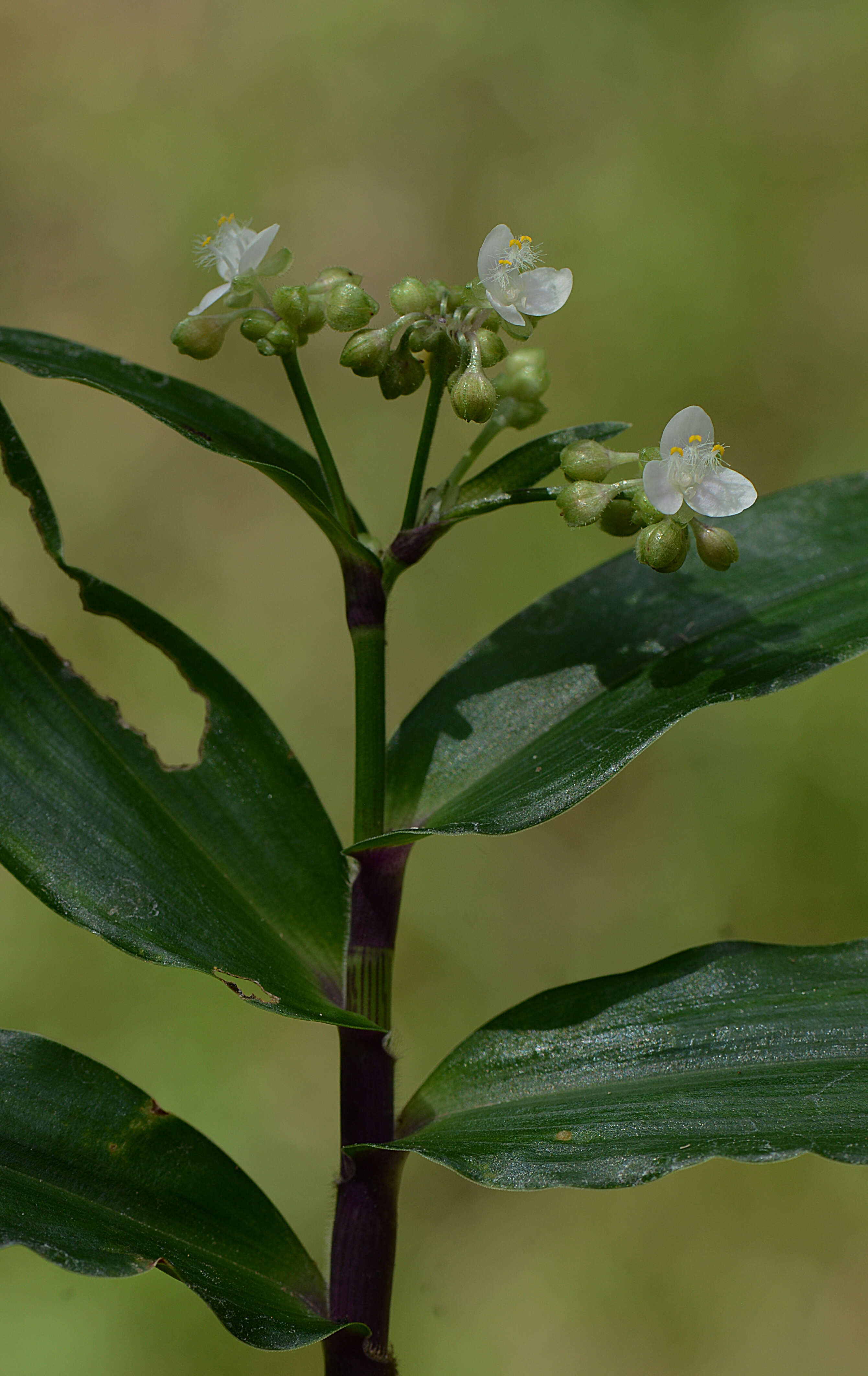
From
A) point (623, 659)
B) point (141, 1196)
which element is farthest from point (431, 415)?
point (141, 1196)

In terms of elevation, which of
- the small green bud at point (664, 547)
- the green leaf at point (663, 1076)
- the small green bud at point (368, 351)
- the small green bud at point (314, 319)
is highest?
the small green bud at point (314, 319)

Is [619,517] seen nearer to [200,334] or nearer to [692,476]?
[692,476]

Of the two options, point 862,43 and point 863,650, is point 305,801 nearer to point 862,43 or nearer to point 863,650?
point 863,650

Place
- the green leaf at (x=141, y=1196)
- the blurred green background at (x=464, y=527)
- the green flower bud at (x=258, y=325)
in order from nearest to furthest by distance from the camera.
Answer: the green leaf at (x=141, y=1196)
the green flower bud at (x=258, y=325)
the blurred green background at (x=464, y=527)

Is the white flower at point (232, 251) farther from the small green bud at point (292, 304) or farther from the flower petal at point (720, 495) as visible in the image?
the flower petal at point (720, 495)

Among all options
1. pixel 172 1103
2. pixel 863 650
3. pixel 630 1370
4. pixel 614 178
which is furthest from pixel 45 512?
pixel 614 178

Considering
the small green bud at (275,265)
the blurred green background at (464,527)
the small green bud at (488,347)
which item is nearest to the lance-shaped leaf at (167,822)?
the small green bud at (275,265)
